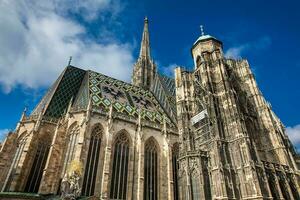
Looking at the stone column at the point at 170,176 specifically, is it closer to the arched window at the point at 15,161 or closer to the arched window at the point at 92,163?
the arched window at the point at 92,163

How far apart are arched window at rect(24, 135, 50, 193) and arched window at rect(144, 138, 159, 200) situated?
8.35 metres

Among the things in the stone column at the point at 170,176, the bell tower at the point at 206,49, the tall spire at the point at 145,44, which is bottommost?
the stone column at the point at 170,176

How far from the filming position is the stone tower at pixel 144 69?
35.1 metres

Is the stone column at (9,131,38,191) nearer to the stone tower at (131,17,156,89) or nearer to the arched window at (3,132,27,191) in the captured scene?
the arched window at (3,132,27,191)

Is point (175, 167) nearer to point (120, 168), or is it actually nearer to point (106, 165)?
point (120, 168)

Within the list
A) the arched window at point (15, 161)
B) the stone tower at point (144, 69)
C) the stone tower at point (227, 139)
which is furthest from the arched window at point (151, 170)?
the stone tower at point (144, 69)

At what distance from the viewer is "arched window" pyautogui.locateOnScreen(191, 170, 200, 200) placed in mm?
15163

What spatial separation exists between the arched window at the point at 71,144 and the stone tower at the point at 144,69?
16.0 meters

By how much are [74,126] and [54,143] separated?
2.06m

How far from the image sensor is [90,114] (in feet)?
61.9

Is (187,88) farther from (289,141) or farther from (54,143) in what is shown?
(54,143)

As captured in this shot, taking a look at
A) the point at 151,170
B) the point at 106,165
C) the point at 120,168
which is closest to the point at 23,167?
the point at 106,165

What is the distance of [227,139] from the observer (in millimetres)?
16953

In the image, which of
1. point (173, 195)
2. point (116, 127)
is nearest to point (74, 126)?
point (116, 127)
